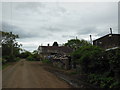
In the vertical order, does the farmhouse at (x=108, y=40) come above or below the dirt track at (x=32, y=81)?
above

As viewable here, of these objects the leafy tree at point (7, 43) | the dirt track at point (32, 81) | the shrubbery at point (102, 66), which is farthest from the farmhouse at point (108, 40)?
the leafy tree at point (7, 43)

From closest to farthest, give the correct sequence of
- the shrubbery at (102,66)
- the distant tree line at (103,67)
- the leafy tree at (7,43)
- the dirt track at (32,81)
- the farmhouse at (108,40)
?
the distant tree line at (103,67) → the shrubbery at (102,66) → the dirt track at (32,81) → the farmhouse at (108,40) → the leafy tree at (7,43)

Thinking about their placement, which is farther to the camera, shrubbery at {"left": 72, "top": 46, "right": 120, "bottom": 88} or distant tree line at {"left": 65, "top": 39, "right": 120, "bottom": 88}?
shrubbery at {"left": 72, "top": 46, "right": 120, "bottom": 88}

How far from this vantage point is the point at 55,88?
8586 millimetres

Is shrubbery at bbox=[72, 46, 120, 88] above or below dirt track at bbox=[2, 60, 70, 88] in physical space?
above

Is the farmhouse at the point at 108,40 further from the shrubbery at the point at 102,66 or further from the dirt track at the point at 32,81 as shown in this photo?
the dirt track at the point at 32,81

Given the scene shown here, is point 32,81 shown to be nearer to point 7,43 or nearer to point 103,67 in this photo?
point 103,67

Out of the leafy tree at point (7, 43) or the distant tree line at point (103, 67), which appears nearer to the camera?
the distant tree line at point (103, 67)

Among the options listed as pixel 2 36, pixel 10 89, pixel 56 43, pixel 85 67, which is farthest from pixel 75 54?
pixel 56 43

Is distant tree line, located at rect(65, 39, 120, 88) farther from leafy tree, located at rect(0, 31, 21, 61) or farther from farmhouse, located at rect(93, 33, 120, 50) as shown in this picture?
leafy tree, located at rect(0, 31, 21, 61)

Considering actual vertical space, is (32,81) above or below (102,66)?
below

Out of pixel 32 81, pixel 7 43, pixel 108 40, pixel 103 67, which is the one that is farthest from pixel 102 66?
pixel 7 43

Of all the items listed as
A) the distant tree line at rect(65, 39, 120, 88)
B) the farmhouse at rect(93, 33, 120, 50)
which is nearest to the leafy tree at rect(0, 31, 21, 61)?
the farmhouse at rect(93, 33, 120, 50)

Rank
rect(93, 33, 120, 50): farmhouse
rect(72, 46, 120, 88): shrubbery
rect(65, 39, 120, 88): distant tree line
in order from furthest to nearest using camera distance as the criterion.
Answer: rect(93, 33, 120, 50): farmhouse → rect(72, 46, 120, 88): shrubbery → rect(65, 39, 120, 88): distant tree line
